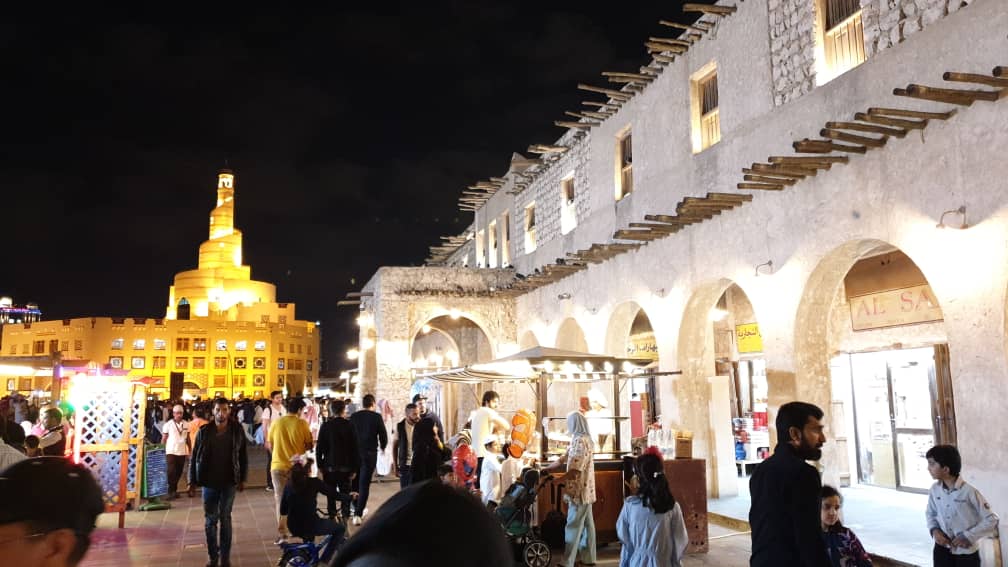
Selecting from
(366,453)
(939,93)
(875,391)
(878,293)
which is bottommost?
(366,453)

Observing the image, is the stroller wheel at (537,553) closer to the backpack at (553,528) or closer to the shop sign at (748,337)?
the backpack at (553,528)

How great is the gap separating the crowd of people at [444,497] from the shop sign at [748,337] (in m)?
6.85

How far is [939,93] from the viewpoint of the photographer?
23.5ft

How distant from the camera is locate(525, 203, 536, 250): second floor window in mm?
21328

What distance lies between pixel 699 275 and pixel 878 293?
9.77 feet

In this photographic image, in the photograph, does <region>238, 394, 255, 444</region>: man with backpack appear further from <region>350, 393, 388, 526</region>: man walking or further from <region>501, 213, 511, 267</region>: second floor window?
<region>350, 393, 388, 526</region>: man walking

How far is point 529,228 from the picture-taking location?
70.5ft

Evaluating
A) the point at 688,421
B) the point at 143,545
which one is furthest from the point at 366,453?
the point at 688,421

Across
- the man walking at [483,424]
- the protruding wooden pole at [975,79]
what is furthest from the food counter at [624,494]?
the protruding wooden pole at [975,79]

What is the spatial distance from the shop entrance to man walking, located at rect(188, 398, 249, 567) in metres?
10.5

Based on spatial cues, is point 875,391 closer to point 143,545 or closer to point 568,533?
point 568,533

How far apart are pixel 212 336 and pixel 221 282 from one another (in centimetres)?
910

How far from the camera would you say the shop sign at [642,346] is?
1812cm

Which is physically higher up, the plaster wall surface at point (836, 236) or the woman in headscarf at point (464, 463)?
the plaster wall surface at point (836, 236)
